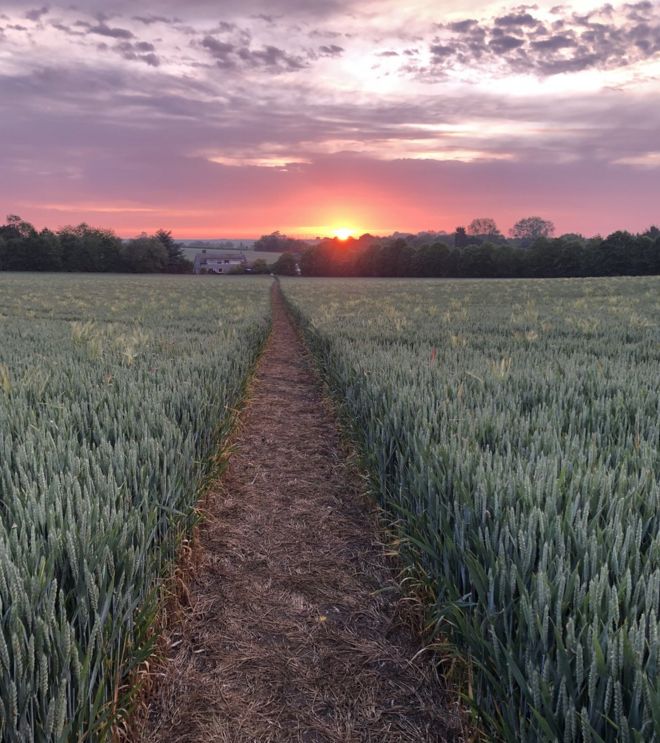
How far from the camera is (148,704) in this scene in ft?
8.09

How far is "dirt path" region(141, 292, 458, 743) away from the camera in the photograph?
7.78 feet

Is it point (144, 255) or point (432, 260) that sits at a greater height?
point (144, 255)

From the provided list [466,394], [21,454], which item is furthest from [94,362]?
[466,394]

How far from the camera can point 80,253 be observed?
93.1 metres

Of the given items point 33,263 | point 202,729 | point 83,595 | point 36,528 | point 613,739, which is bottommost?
point 202,729

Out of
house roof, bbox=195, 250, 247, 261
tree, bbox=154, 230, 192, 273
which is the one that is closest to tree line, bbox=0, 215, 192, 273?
tree, bbox=154, 230, 192, 273

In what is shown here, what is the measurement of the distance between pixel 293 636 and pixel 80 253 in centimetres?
10287

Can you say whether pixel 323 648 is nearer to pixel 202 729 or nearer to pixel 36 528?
pixel 202 729

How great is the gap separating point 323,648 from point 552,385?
11.5ft

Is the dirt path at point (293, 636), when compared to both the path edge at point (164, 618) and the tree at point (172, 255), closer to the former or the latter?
the path edge at point (164, 618)

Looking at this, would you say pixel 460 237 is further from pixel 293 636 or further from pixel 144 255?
Answer: pixel 293 636

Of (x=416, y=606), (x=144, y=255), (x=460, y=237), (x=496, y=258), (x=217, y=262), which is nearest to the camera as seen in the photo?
(x=416, y=606)

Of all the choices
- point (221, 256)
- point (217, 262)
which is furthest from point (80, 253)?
point (221, 256)

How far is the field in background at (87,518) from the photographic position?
1.77m
